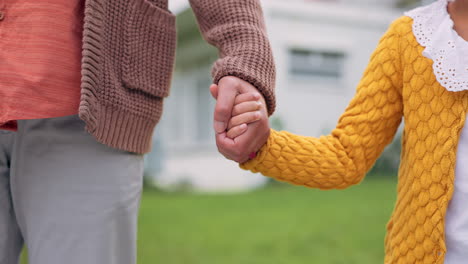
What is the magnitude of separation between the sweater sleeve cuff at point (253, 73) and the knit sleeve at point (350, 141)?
128 millimetres

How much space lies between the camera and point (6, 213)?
1.35m

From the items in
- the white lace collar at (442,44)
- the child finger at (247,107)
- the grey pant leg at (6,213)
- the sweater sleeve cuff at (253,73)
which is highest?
the white lace collar at (442,44)

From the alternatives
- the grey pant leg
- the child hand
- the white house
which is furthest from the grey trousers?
the white house

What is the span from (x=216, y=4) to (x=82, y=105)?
430mm

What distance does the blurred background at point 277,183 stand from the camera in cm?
508

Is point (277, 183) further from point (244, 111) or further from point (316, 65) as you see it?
point (244, 111)

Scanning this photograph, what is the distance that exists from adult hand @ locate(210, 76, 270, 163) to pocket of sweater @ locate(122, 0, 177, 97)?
0.18m

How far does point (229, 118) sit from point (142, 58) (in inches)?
10.7

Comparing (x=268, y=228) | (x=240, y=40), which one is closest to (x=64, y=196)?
(x=240, y=40)

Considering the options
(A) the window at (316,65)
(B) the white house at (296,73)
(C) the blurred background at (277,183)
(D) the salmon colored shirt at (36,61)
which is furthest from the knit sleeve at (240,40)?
(A) the window at (316,65)

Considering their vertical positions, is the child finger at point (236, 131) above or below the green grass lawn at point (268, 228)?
above

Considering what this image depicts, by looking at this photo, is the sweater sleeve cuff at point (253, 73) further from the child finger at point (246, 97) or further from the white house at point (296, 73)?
the white house at point (296, 73)

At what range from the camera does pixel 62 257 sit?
127 cm

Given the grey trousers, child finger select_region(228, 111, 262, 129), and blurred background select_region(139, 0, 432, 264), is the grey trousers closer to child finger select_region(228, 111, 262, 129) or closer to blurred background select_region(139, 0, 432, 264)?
child finger select_region(228, 111, 262, 129)
